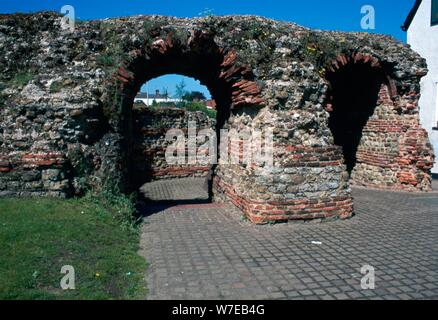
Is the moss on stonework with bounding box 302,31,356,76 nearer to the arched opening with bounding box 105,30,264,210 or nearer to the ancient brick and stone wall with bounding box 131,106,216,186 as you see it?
the arched opening with bounding box 105,30,264,210


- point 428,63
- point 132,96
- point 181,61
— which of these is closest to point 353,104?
point 181,61

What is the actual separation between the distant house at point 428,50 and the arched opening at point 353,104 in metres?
6.69

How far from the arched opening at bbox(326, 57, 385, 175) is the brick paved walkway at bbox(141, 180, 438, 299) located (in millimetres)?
3918

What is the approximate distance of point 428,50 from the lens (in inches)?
637

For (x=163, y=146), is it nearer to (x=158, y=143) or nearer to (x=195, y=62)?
(x=158, y=143)

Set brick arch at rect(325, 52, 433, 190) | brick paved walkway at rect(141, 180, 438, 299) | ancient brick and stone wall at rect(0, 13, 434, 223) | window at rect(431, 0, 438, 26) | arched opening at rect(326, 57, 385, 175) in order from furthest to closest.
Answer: window at rect(431, 0, 438, 26) → arched opening at rect(326, 57, 385, 175) → brick arch at rect(325, 52, 433, 190) → ancient brick and stone wall at rect(0, 13, 434, 223) → brick paved walkway at rect(141, 180, 438, 299)

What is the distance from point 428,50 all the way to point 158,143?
13003 millimetres

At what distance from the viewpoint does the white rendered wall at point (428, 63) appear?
15.6 m

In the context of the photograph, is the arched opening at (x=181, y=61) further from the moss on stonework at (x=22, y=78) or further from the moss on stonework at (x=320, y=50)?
the moss on stonework at (x=22, y=78)

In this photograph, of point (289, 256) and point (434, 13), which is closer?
point (289, 256)

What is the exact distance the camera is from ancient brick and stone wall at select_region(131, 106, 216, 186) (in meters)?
13.6

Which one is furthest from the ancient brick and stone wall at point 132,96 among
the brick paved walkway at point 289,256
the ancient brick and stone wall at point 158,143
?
the ancient brick and stone wall at point 158,143

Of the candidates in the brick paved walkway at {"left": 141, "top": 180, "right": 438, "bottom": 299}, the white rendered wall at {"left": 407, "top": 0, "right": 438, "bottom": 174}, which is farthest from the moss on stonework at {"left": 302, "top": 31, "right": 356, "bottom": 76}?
the white rendered wall at {"left": 407, "top": 0, "right": 438, "bottom": 174}

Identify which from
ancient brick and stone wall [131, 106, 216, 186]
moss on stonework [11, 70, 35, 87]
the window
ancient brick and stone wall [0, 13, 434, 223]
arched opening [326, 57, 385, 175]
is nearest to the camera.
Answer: ancient brick and stone wall [0, 13, 434, 223]
